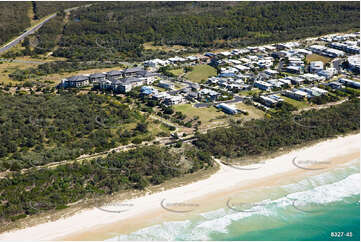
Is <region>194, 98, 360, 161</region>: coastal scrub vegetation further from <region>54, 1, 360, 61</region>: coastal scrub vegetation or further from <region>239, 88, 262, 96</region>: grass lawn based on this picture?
<region>54, 1, 360, 61</region>: coastal scrub vegetation

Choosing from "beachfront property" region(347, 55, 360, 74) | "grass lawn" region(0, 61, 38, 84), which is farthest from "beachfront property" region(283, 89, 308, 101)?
"grass lawn" region(0, 61, 38, 84)

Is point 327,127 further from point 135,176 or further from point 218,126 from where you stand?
point 135,176

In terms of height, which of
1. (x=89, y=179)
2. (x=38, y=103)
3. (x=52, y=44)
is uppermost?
(x=52, y=44)

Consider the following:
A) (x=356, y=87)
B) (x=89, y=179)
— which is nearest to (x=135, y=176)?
(x=89, y=179)

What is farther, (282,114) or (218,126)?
(282,114)

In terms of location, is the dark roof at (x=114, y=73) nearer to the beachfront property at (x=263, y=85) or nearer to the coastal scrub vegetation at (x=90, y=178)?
the beachfront property at (x=263, y=85)

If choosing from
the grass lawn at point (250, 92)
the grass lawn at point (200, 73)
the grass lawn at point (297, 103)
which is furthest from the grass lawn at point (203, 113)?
the grass lawn at point (200, 73)
